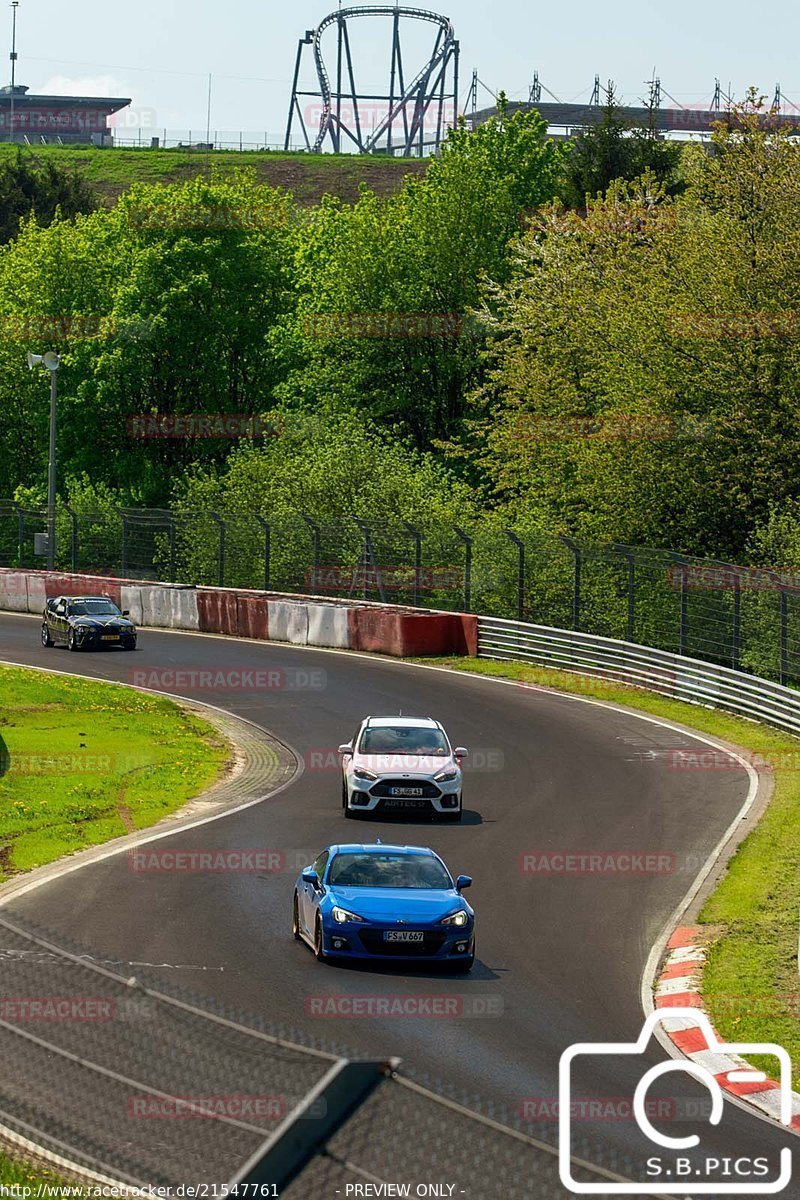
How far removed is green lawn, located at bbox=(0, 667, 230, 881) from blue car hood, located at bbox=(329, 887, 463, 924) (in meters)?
5.60

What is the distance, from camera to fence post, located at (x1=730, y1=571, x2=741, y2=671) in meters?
35.6

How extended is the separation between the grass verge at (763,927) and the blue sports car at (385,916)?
2672 mm

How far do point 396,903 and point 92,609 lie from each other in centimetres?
3000

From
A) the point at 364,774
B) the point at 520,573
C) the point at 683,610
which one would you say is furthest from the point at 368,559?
the point at 364,774

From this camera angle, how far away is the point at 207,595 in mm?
48531

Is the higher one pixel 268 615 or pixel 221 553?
pixel 221 553

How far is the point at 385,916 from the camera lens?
16375 millimetres

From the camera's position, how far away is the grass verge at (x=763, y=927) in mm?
14938

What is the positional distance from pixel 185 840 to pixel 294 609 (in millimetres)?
23580

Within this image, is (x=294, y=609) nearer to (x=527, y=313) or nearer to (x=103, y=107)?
(x=527, y=313)

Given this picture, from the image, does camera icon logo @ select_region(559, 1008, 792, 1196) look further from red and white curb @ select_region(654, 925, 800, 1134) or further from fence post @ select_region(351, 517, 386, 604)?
fence post @ select_region(351, 517, 386, 604)

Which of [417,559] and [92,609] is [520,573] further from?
[92,609]

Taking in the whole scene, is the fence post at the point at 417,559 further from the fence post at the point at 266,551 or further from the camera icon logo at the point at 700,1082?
the camera icon logo at the point at 700,1082

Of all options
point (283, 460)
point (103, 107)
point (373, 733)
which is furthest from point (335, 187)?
point (373, 733)
